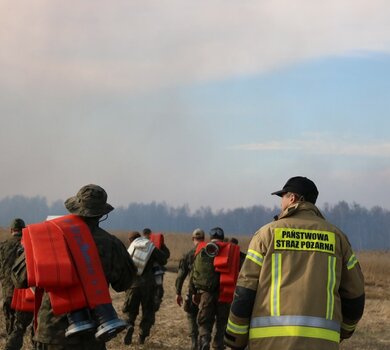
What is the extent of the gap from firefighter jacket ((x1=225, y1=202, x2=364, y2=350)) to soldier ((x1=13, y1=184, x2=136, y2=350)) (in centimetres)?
119

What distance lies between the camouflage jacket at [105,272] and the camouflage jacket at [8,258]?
4.05 metres

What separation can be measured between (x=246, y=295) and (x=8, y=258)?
5.59 m

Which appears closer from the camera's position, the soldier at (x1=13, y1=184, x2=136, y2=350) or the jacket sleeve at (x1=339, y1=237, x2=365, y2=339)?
the jacket sleeve at (x1=339, y1=237, x2=365, y2=339)

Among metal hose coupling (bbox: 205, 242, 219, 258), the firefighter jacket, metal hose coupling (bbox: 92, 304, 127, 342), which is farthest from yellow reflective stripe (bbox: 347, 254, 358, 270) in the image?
metal hose coupling (bbox: 205, 242, 219, 258)

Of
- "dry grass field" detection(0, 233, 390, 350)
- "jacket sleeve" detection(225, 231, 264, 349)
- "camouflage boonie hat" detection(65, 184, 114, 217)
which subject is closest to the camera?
"jacket sleeve" detection(225, 231, 264, 349)

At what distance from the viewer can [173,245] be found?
53000mm

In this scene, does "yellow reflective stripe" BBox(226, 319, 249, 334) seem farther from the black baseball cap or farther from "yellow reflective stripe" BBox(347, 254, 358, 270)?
the black baseball cap

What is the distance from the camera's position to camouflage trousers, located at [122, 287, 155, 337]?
Result: 1248cm

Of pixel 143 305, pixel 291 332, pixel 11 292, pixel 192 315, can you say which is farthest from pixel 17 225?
pixel 291 332

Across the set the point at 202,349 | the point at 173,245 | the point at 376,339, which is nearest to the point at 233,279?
the point at 202,349

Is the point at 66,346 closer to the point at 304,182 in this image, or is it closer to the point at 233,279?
the point at 304,182

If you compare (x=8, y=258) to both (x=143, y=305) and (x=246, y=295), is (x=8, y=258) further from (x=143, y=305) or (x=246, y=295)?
(x=246, y=295)

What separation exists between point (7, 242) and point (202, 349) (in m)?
3.29

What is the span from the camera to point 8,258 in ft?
31.9
